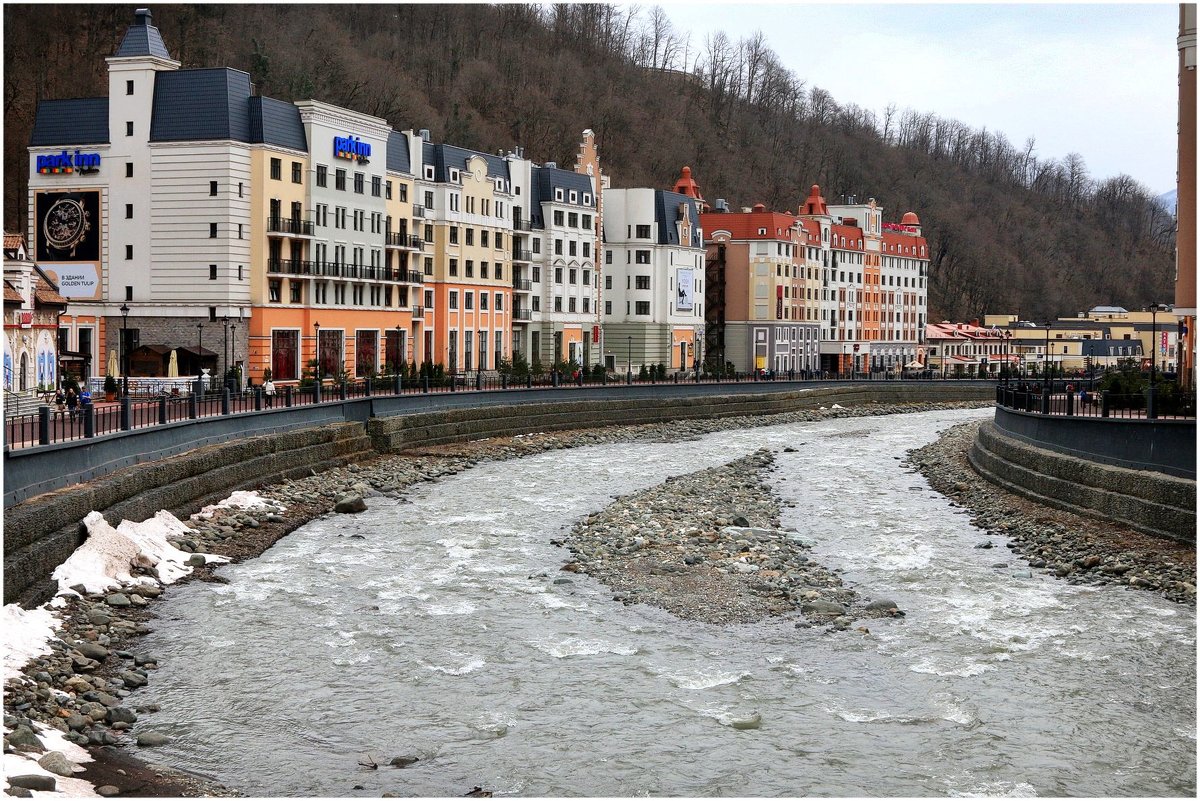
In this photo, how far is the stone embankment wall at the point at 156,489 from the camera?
87.2ft

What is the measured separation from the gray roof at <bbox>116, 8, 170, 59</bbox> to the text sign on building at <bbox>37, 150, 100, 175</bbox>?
5155 mm

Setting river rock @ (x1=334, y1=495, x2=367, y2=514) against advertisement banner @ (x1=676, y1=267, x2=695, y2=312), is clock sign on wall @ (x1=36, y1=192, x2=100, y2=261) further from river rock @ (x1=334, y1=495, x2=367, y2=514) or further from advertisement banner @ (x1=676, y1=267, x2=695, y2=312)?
advertisement banner @ (x1=676, y1=267, x2=695, y2=312)

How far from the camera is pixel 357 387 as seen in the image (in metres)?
61.3

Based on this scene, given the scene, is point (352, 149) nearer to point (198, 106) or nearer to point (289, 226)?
point (289, 226)

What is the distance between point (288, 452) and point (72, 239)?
91.3ft

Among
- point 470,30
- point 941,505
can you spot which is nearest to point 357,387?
point 941,505

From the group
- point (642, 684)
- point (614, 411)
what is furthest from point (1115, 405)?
point (614, 411)

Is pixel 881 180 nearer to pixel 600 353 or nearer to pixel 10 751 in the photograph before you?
pixel 600 353

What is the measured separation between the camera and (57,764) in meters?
18.3

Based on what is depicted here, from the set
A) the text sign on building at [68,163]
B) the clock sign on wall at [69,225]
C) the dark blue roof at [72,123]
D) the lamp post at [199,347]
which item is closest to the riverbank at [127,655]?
the lamp post at [199,347]

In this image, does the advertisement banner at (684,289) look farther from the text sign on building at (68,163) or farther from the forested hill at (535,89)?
the text sign on building at (68,163)

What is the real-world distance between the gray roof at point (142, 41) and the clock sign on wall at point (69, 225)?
7.24m

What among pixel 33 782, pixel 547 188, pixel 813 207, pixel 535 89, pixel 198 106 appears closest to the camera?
pixel 33 782

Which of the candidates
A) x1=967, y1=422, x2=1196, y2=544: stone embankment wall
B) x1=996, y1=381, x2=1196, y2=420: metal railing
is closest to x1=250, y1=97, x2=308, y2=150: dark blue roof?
x1=996, y1=381, x2=1196, y2=420: metal railing
